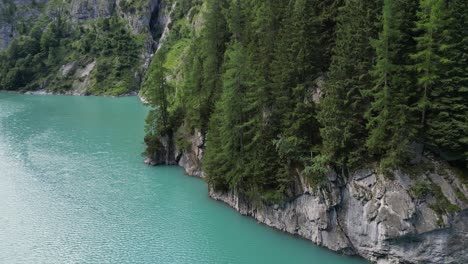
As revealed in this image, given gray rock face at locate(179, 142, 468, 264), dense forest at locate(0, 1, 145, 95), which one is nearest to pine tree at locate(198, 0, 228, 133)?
gray rock face at locate(179, 142, 468, 264)

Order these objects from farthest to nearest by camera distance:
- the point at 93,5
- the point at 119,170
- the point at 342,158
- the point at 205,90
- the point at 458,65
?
the point at 93,5 → the point at 119,170 → the point at 205,90 → the point at 342,158 → the point at 458,65

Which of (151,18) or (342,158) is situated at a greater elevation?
(151,18)

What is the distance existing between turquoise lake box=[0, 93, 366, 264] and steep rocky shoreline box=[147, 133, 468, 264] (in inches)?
65.4

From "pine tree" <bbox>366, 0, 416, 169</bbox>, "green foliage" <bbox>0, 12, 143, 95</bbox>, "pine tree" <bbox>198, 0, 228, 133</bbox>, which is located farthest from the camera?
"green foliage" <bbox>0, 12, 143, 95</bbox>

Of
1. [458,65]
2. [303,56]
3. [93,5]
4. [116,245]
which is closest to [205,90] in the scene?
[303,56]

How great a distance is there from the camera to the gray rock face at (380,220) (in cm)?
3042

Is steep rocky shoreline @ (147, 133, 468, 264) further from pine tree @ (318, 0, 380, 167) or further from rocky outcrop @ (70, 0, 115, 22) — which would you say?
rocky outcrop @ (70, 0, 115, 22)

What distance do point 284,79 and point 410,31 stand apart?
11411mm

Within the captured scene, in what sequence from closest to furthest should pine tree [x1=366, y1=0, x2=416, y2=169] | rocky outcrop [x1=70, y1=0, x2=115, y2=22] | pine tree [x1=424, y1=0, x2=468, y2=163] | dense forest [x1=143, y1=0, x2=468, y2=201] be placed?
pine tree [x1=424, y1=0, x2=468, y2=163] < dense forest [x1=143, y1=0, x2=468, y2=201] < pine tree [x1=366, y1=0, x2=416, y2=169] < rocky outcrop [x1=70, y1=0, x2=115, y2=22]

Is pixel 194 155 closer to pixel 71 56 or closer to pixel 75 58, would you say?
pixel 75 58

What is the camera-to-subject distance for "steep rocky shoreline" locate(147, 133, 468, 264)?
3041 centimetres

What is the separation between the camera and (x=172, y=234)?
41219 mm

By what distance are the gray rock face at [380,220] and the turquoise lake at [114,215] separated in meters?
1.63

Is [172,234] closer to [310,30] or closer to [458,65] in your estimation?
[310,30]
